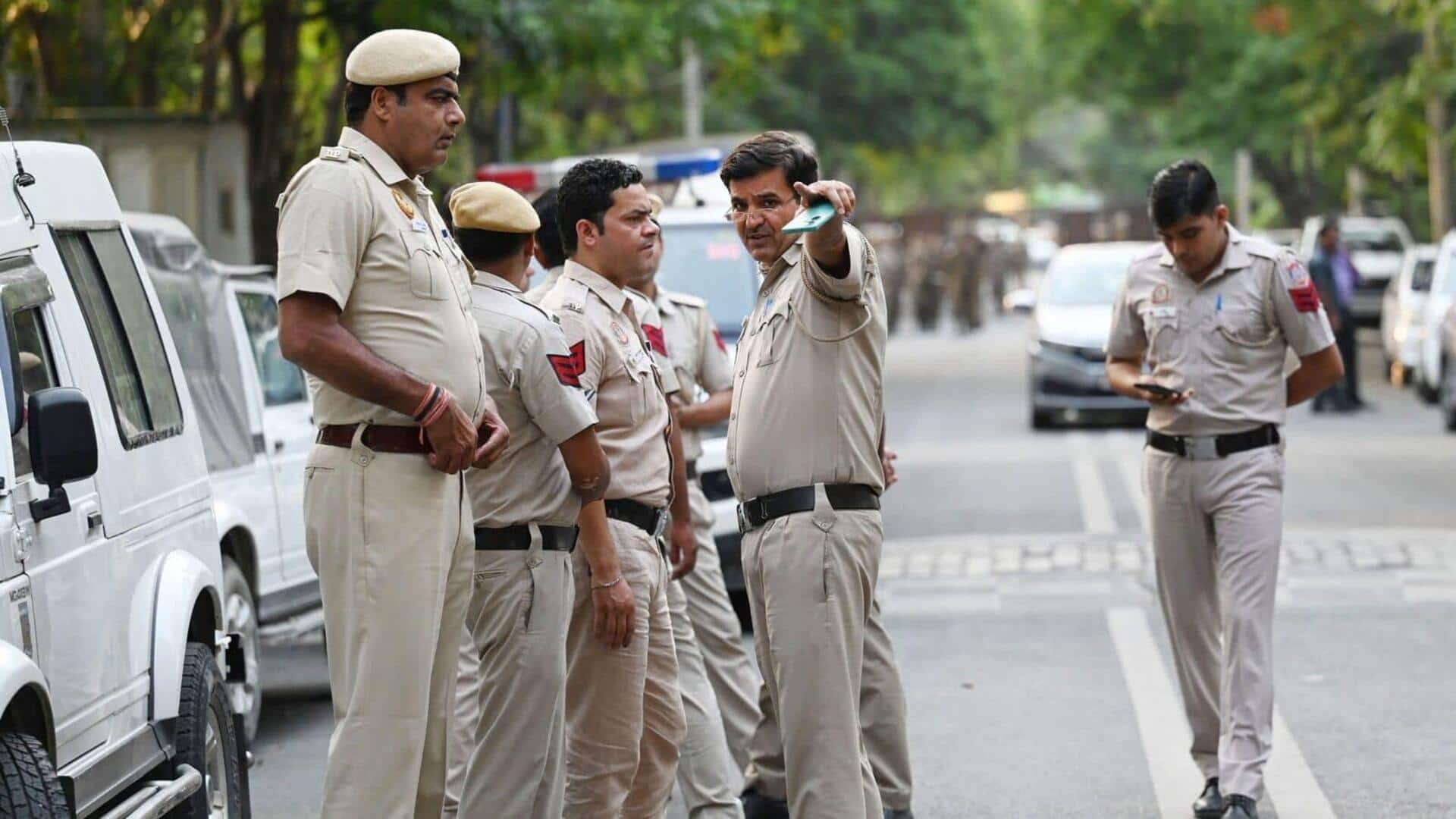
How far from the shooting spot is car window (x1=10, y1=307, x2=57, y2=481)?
512 cm

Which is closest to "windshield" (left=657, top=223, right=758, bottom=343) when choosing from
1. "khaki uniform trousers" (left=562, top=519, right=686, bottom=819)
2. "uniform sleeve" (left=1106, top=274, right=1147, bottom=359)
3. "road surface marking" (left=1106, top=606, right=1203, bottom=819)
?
"road surface marking" (left=1106, top=606, right=1203, bottom=819)

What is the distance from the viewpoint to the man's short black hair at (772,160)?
5223mm

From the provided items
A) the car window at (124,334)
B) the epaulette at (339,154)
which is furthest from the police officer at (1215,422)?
the car window at (124,334)

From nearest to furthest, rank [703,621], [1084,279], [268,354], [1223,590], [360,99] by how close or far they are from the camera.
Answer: [360,99], [1223,590], [703,621], [268,354], [1084,279]

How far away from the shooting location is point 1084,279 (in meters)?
20.7

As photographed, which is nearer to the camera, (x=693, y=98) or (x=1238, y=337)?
(x=1238, y=337)

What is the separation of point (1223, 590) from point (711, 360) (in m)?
2.02

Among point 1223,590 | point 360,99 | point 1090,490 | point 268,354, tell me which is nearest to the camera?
point 360,99

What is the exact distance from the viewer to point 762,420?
527 cm

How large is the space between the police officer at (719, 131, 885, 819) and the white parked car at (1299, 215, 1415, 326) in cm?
3068

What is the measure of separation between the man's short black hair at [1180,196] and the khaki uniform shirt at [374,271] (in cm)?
275

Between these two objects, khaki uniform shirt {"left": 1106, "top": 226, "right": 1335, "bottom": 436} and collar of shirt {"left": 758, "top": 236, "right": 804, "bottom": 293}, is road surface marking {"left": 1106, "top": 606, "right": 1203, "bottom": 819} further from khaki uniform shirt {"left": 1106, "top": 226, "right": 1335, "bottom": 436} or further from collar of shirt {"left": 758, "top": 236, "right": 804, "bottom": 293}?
collar of shirt {"left": 758, "top": 236, "right": 804, "bottom": 293}

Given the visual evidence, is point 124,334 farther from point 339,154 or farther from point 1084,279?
point 1084,279

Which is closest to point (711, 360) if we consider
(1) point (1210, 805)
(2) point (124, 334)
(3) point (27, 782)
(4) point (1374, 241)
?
(1) point (1210, 805)
